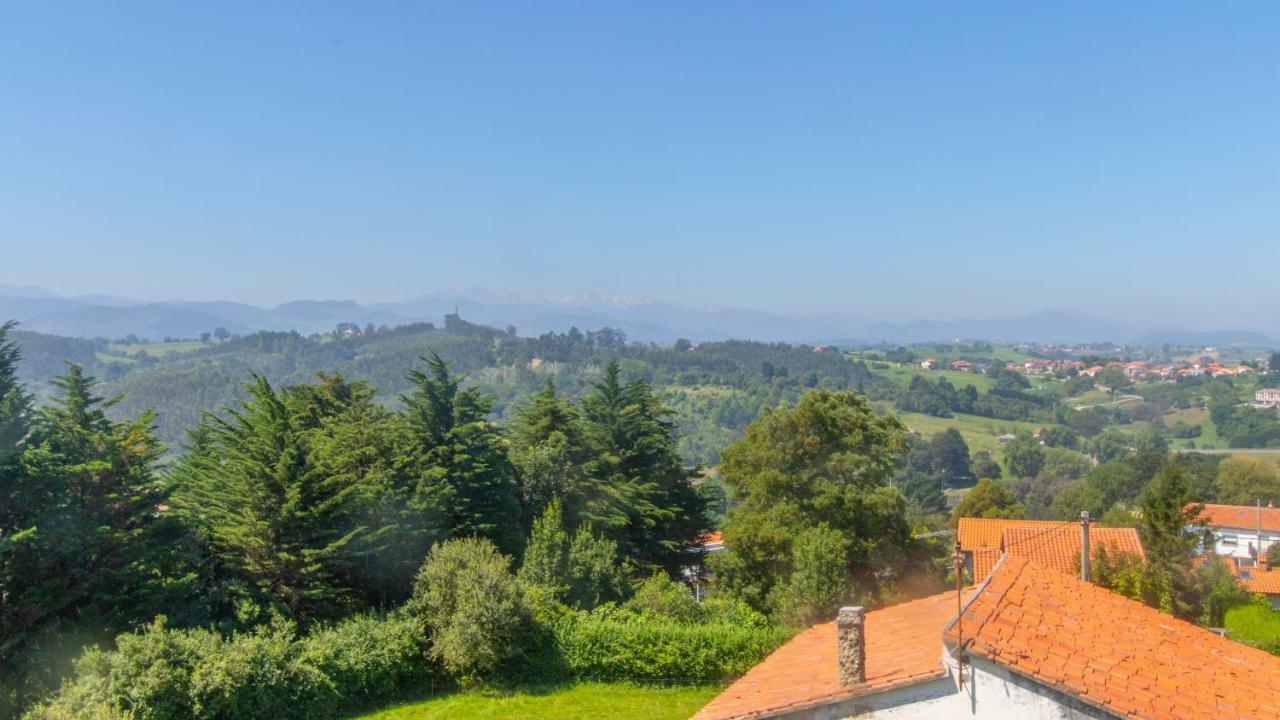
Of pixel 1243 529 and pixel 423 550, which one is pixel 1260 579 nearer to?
pixel 1243 529

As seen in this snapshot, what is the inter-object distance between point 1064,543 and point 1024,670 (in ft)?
77.6

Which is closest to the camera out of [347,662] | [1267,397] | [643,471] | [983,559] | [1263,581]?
[347,662]

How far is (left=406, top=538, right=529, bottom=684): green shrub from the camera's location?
16.8m

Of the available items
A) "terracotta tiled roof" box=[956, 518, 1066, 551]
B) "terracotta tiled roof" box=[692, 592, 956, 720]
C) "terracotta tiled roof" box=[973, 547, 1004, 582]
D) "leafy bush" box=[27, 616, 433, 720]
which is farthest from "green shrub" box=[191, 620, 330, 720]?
"terracotta tiled roof" box=[956, 518, 1066, 551]

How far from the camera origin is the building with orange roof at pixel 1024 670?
8.05 m

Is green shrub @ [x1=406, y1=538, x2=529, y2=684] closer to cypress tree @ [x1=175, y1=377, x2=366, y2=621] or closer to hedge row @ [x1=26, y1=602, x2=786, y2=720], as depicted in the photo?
hedge row @ [x1=26, y1=602, x2=786, y2=720]

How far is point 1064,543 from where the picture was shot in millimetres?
28094

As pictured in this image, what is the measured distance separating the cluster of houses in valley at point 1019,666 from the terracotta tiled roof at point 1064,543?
16546mm

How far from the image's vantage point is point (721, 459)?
2667cm

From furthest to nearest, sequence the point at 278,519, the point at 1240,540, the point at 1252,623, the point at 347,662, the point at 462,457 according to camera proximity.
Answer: the point at 1240,540, the point at 1252,623, the point at 462,457, the point at 278,519, the point at 347,662

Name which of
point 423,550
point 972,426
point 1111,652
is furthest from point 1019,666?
point 972,426

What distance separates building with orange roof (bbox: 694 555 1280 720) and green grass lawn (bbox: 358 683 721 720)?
19.8 ft

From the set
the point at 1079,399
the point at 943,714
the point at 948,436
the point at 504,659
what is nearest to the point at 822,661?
the point at 943,714

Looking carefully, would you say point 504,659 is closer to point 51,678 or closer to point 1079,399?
point 51,678
